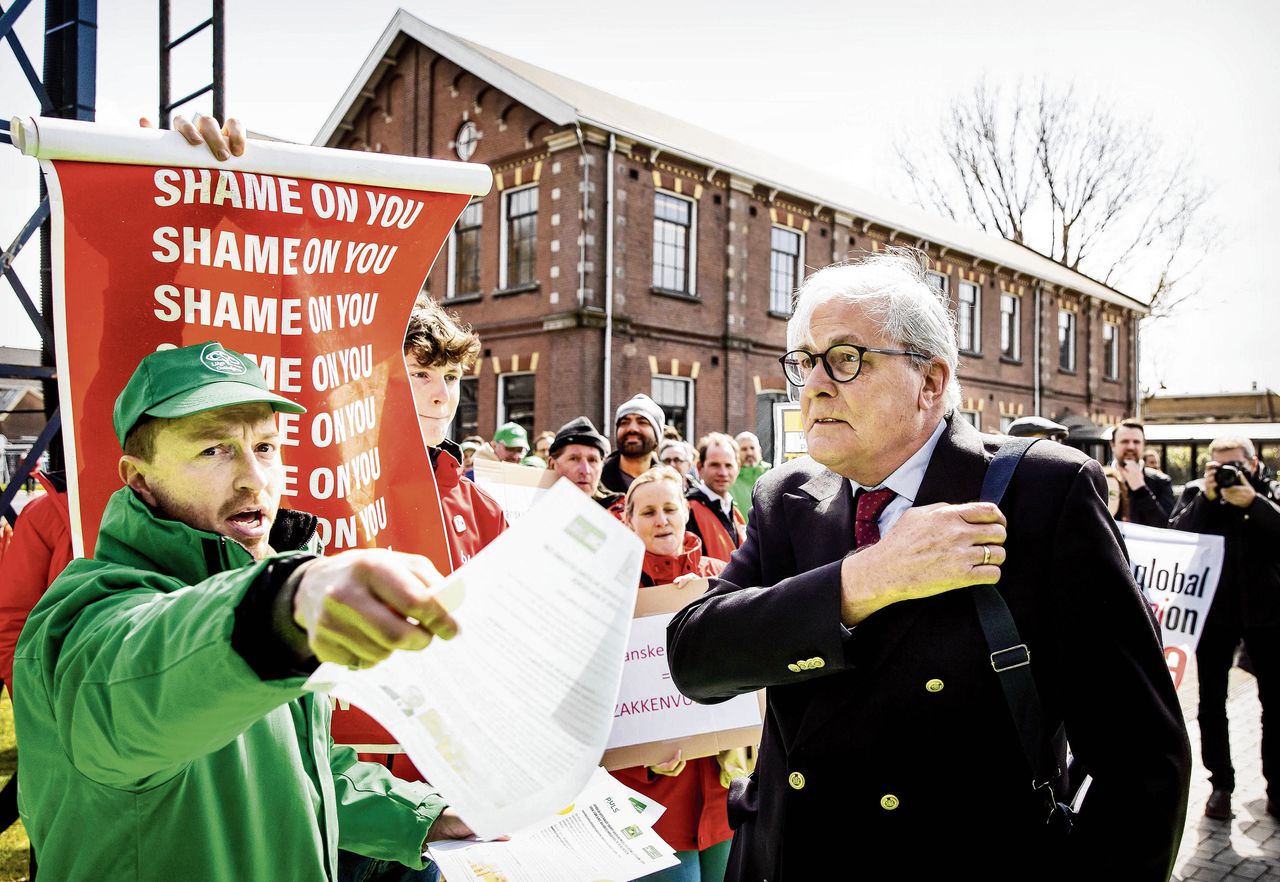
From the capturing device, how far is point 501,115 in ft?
51.9

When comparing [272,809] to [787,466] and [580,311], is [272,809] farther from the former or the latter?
[580,311]

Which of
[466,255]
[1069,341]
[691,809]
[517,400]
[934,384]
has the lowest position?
[691,809]

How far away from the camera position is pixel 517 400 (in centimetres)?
1575

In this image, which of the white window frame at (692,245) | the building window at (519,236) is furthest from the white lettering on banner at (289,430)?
the white window frame at (692,245)

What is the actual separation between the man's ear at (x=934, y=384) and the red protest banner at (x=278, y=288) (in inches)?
47.2

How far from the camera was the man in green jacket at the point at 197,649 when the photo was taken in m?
0.90

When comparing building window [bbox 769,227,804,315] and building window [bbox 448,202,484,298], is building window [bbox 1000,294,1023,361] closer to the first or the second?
building window [bbox 769,227,804,315]

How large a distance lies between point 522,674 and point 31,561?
9.41ft

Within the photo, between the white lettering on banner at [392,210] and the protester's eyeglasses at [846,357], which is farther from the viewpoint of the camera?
the white lettering on banner at [392,210]

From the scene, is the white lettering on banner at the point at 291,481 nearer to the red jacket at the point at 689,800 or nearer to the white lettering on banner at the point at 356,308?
the white lettering on banner at the point at 356,308

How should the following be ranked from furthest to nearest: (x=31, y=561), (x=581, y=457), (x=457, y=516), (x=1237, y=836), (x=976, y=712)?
(x=581, y=457) → (x=1237, y=836) → (x=31, y=561) → (x=457, y=516) → (x=976, y=712)

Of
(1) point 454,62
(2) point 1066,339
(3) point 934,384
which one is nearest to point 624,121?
(1) point 454,62

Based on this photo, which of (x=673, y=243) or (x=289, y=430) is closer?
(x=289, y=430)

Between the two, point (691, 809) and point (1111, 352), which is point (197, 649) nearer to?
point (691, 809)
